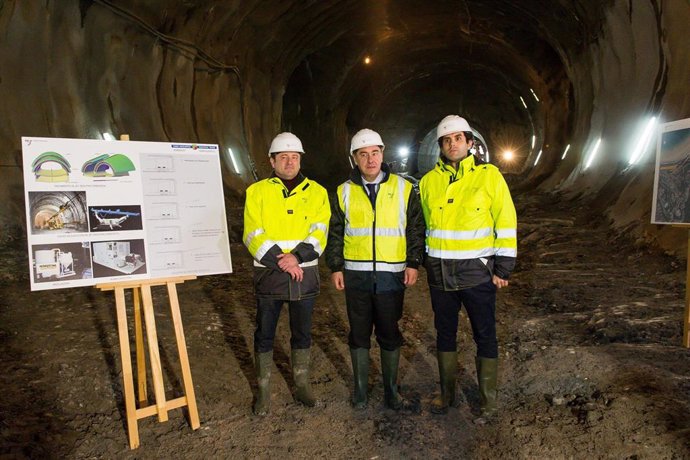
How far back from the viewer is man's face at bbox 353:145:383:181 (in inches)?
151

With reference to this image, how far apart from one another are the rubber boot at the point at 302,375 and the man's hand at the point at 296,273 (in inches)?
23.5

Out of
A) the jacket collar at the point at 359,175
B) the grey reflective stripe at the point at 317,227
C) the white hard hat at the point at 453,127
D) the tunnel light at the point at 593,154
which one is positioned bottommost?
the grey reflective stripe at the point at 317,227

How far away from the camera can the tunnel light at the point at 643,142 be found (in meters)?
9.23

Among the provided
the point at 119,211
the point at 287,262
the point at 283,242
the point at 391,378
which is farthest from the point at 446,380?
the point at 119,211

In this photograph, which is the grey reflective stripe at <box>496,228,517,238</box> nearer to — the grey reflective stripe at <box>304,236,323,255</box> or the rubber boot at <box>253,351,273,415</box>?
the grey reflective stripe at <box>304,236,323,255</box>

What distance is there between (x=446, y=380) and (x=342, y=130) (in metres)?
17.8

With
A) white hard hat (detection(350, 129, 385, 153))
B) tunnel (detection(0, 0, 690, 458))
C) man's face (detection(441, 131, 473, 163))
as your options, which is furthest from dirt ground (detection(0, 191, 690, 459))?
white hard hat (detection(350, 129, 385, 153))

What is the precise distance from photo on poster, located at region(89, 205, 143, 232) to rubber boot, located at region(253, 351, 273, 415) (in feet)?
4.15

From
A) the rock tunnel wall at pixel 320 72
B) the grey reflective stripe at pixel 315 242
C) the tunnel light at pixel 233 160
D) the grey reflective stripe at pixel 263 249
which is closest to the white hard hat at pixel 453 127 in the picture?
the grey reflective stripe at pixel 315 242

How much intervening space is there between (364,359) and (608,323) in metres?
2.69

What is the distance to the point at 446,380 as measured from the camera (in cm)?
392

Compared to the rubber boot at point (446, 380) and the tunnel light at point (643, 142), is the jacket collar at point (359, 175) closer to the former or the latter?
the rubber boot at point (446, 380)

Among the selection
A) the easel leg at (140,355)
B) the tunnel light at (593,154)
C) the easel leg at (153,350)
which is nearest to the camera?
the easel leg at (153,350)

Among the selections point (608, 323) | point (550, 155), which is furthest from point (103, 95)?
point (550, 155)
